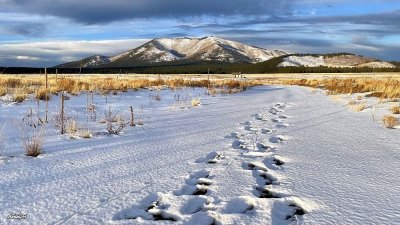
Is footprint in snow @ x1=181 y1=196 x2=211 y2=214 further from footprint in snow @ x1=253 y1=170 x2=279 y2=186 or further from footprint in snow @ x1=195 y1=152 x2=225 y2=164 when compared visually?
footprint in snow @ x1=195 y1=152 x2=225 y2=164

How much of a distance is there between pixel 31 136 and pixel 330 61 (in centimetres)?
17533

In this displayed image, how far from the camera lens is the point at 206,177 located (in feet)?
14.5

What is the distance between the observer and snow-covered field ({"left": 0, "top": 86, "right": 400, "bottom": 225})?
10.9 feet

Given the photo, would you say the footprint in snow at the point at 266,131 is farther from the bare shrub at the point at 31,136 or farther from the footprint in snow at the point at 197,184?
the bare shrub at the point at 31,136

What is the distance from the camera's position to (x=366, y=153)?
5.55 m

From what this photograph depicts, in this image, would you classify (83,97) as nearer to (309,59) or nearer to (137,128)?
(137,128)

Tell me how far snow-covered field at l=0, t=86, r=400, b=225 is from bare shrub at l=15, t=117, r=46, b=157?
0.13 meters

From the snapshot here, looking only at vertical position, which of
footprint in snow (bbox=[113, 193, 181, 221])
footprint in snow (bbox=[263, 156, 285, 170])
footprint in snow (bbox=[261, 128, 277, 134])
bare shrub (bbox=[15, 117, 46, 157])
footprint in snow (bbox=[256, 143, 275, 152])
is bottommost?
footprint in snow (bbox=[113, 193, 181, 221])

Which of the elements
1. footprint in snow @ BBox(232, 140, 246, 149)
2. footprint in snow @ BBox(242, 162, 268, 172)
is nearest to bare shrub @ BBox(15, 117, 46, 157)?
footprint in snow @ BBox(242, 162, 268, 172)

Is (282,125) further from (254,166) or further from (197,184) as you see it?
(197,184)

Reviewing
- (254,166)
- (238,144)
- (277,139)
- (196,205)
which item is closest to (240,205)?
(196,205)

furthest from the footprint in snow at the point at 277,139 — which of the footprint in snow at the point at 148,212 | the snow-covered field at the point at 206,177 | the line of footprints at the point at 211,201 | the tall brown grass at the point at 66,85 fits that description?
the tall brown grass at the point at 66,85

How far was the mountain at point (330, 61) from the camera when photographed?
16375cm

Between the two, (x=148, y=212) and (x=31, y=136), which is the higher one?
(x=31, y=136)
